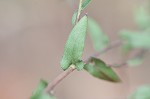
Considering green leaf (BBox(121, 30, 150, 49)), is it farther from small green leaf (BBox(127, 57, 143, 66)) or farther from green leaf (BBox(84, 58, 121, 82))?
green leaf (BBox(84, 58, 121, 82))

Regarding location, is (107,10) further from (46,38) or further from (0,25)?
(0,25)

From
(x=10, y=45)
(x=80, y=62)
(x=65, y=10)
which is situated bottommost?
(x=80, y=62)

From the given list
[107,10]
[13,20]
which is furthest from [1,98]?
[107,10]

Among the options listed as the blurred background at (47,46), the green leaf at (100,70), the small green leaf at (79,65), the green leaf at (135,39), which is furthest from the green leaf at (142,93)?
the blurred background at (47,46)

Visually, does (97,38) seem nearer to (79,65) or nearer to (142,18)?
(142,18)

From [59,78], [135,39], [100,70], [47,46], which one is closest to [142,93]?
[135,39]

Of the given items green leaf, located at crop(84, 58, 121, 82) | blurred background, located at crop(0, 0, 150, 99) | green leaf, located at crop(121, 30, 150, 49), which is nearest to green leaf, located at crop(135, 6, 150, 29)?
green leaf, located at crop(121, 30, 150, 49)

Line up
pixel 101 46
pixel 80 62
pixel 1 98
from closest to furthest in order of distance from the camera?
pixel 80 62 → pixel 101 46 → pixel 1 98

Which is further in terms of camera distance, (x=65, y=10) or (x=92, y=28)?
(x=65, y=10)
